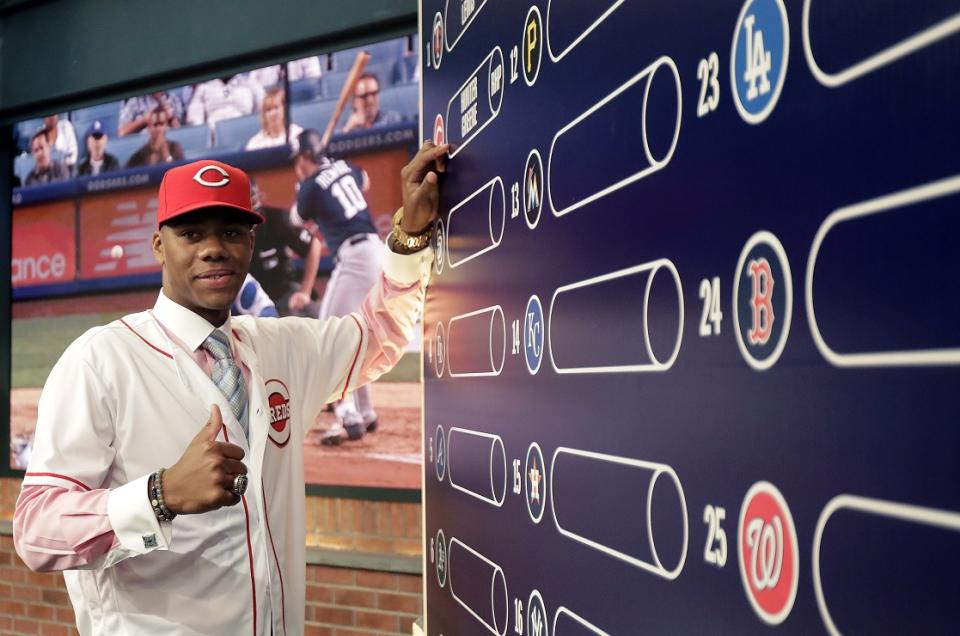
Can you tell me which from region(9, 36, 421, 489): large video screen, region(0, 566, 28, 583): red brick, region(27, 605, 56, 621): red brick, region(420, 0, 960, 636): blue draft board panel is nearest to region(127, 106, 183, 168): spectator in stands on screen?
region(9, 36, 421, 489): large video screen

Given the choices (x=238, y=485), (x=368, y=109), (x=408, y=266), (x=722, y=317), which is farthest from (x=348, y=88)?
(x=722, y=317)

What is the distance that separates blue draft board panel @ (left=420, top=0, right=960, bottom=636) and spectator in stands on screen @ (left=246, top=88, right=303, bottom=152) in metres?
2.61

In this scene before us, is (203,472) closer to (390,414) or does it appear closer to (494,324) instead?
(494,324)

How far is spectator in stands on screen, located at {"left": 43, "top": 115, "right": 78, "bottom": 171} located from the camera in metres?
4.70

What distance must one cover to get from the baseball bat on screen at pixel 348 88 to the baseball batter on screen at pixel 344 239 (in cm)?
6

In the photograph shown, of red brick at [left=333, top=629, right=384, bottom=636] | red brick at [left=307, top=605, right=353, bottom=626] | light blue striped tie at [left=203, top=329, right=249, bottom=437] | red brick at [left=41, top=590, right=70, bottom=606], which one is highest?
light blue striped tie at [left=203, top=329, right=249, bottom=437]

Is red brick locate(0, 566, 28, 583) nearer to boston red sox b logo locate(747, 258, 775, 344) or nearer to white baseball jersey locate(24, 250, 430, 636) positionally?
white baseball jersey locate(24, 250, 430, 636)

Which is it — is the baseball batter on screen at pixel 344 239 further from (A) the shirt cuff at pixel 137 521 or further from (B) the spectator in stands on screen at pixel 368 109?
(A) the shirt cuff at pixel 137 521

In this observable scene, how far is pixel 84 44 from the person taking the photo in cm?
466

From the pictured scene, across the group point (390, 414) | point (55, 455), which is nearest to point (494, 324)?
point (55, 455)

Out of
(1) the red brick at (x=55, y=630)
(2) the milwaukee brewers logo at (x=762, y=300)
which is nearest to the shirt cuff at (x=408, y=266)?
(2) the milwaukee brewers logo at (x=762, y=300)

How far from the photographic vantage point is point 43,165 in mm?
4824

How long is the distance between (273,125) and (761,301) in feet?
11.8

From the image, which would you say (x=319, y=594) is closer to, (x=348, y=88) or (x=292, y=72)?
(x=348, y=88)
